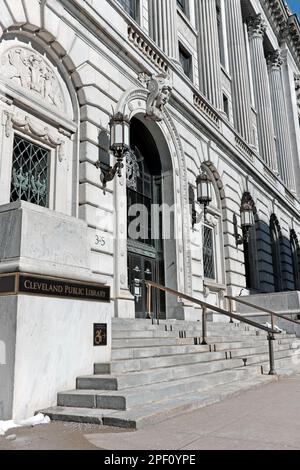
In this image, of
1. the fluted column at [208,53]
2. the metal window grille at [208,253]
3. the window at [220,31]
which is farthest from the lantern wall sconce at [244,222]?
the window at [220,31]

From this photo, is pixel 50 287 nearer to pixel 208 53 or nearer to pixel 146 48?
pixel 146 48

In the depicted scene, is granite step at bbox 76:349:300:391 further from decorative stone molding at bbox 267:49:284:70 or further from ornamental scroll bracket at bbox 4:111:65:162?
decorative stone molding at bbox 267:49:284:70

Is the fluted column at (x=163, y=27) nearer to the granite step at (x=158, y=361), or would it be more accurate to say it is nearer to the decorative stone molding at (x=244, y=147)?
the decorative stone molding at (x=244, y=147)

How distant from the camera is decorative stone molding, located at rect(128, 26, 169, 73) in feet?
46.5

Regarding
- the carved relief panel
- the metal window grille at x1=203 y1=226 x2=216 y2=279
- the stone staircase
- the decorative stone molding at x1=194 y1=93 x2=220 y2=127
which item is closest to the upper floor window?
the decorative stone molding at x1=194 y1=93 x2=220 y2=127

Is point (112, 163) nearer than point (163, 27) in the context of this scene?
Yes

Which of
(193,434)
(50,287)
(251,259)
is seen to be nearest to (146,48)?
(50,287)

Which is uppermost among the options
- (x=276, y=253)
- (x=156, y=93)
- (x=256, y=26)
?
(x=256, y=26)

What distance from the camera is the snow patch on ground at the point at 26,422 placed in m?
4.95

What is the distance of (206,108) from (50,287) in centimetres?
1529

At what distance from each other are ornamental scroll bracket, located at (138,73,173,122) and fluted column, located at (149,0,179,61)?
3081 mm

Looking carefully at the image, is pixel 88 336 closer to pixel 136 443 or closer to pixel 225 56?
pixel 136 443

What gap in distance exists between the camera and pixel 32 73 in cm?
1030
